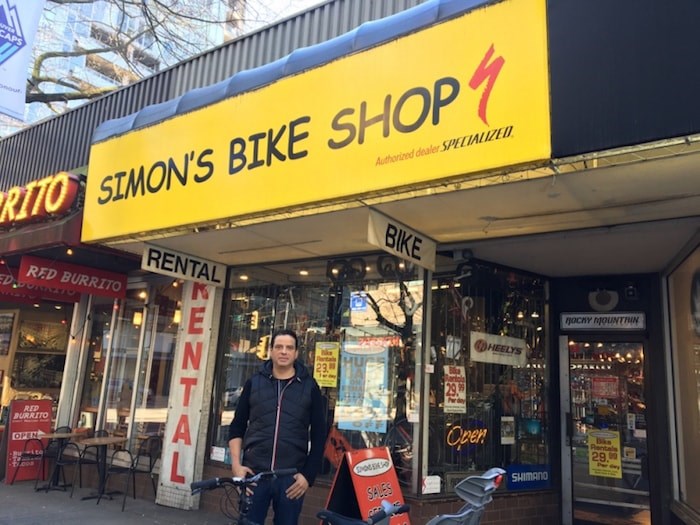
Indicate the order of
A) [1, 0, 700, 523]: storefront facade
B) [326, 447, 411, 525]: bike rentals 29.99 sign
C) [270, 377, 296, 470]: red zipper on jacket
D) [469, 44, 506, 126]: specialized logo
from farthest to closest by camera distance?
1. [326, 447, 411, 525]: bike rentals 29.99 sign
2. [270, 377, 296, 470]: red zipper on jacket
3. [469, 44, 506, 126]: specialized logo
4. [1, 0, 700, 523]: storefront facade

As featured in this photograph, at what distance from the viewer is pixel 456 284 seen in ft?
19.3

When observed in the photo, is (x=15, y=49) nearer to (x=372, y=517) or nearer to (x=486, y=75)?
(x=486, y=75)

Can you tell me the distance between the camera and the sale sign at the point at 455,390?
563cm

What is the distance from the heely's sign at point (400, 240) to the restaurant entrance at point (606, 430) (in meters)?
2.37

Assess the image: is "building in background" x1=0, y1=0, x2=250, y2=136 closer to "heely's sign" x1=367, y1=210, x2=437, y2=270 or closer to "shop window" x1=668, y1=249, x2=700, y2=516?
"heely's sign" x1=367, y1=210, x2=437, y2=270

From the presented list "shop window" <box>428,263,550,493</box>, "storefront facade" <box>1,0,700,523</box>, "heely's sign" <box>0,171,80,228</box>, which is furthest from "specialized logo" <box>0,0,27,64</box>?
"shop window" <box>428,263,550,493</box>

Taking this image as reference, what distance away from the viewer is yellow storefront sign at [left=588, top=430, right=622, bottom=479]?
601 centimetres

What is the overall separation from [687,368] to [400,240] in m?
2.96

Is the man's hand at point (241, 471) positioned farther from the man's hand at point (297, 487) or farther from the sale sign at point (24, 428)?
the sale sign at point (24, 428)

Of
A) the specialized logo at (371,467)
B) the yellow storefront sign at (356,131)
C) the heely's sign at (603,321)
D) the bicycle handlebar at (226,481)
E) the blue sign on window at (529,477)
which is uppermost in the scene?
the yellow storefront sign at (356,131)

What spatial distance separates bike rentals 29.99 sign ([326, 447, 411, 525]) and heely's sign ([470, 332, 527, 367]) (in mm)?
1739

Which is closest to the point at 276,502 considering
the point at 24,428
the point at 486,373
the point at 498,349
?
the point at 486,373

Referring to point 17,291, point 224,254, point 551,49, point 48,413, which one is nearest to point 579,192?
point 551,49

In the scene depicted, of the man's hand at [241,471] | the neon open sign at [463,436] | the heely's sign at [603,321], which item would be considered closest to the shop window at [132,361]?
the neon open sign at [463,436]
